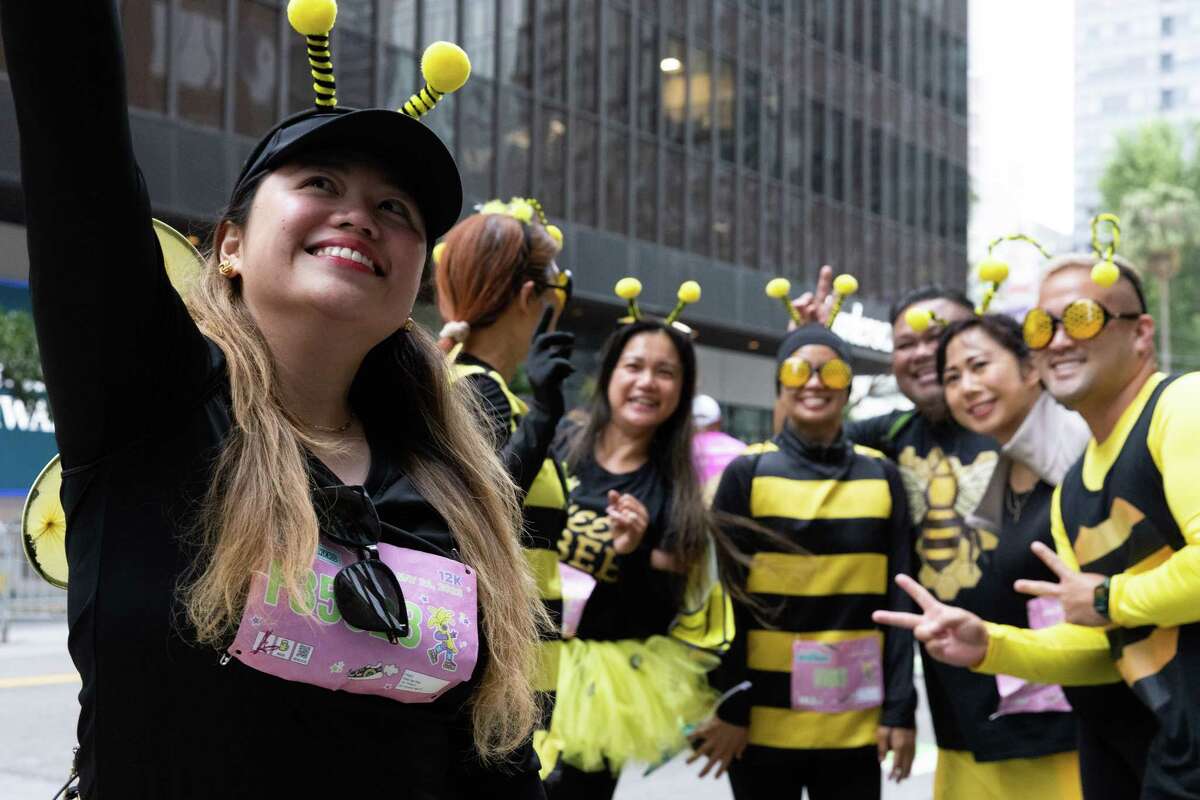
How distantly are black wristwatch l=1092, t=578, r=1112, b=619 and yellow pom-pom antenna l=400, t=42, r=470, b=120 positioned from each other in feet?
7.76

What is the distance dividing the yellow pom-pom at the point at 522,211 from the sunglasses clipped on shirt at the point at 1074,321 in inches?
63.0

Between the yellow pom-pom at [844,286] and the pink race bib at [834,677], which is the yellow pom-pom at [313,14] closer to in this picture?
the pink race bib at [834,677]

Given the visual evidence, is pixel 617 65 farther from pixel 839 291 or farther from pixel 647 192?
pixel 839 291

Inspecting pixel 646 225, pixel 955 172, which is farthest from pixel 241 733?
pixel 955 172

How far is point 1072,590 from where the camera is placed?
11.4 feet

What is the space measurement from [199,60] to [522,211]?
509 inches

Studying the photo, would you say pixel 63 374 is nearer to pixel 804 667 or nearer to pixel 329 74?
pixel 329 74

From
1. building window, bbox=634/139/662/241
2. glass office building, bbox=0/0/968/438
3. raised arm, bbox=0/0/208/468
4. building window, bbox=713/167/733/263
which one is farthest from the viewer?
building window, bbox=713/167/733/263

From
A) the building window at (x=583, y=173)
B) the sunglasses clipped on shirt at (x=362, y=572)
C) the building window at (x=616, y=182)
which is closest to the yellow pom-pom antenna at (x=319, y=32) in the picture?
the sunglasses clipped on shirt at (x=362, y=572)

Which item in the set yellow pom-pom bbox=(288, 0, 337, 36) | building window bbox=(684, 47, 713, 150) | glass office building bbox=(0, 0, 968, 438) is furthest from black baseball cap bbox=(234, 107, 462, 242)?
building window bbox=(684, 47, 713, 150)

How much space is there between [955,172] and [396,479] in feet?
104

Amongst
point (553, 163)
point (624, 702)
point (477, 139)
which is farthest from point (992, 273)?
point (553, 163)

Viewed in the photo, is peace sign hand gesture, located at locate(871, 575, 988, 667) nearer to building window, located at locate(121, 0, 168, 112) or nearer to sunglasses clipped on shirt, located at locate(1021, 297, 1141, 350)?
sunglasses clipped on shirt, located at locate(1021, 297, 1141, 350)

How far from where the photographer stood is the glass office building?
15.7m
